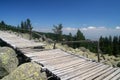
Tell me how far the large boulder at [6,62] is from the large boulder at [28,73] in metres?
1.74

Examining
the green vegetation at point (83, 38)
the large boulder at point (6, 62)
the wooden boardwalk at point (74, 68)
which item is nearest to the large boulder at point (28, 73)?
the wooden boardwalk at point (74, 68)

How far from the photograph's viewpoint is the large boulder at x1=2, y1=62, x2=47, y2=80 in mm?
9383

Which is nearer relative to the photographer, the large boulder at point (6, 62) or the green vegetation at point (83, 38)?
the large boulder at point (6, 62)

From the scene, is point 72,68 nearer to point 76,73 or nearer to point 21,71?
point 76,73

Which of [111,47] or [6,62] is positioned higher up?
[6,62]

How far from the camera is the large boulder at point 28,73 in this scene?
30.8ft

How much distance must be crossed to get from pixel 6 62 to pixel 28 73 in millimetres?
2744

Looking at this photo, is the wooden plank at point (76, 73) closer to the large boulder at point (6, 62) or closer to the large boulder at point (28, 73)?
the large boulder at point (28, 73)

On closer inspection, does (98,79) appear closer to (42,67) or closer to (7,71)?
(42,67)

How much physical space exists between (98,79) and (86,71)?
115cm

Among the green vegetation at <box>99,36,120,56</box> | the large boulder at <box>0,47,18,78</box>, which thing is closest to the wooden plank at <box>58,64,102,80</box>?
the large boulder at <box>0,47,18,78</box>

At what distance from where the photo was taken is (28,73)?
9.58 m

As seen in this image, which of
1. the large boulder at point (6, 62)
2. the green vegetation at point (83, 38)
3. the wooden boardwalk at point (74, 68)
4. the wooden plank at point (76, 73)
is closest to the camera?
the wooden plank at point (76, 73)

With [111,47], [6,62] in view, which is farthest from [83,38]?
[6,62]
